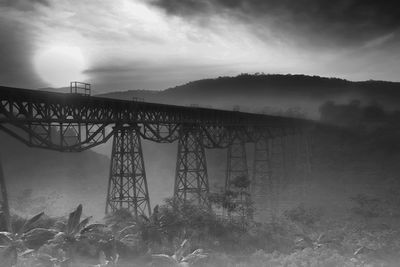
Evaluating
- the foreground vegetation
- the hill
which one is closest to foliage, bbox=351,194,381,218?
the foreground vegetation

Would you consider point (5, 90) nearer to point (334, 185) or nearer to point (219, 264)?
point (219, 264)

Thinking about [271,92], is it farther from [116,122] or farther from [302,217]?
[116,122]

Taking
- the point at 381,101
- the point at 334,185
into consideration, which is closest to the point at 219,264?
the point at 334,185

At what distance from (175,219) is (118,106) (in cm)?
686

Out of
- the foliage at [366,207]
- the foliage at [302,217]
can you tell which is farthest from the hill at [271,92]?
the foliage at [302,217]

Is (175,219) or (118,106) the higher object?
(118,106)

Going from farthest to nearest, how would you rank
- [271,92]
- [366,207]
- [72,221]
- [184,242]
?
[271,92] < [366,207] < [184,242] < [72,221]

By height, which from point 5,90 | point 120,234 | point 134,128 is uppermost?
point 5,90

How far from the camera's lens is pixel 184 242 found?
53.7ft

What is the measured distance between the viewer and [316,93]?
460 ft

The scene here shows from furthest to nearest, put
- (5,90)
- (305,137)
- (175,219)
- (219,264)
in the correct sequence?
(305,137) < (175,219) < (219,264) < (5,90)

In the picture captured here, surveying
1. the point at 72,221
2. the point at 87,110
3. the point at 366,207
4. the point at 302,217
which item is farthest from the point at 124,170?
the point at 366,207

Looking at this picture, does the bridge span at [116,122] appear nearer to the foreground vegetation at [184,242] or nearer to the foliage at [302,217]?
the foreground vegetation at [184,242]

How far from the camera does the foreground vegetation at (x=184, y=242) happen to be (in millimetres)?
13578
